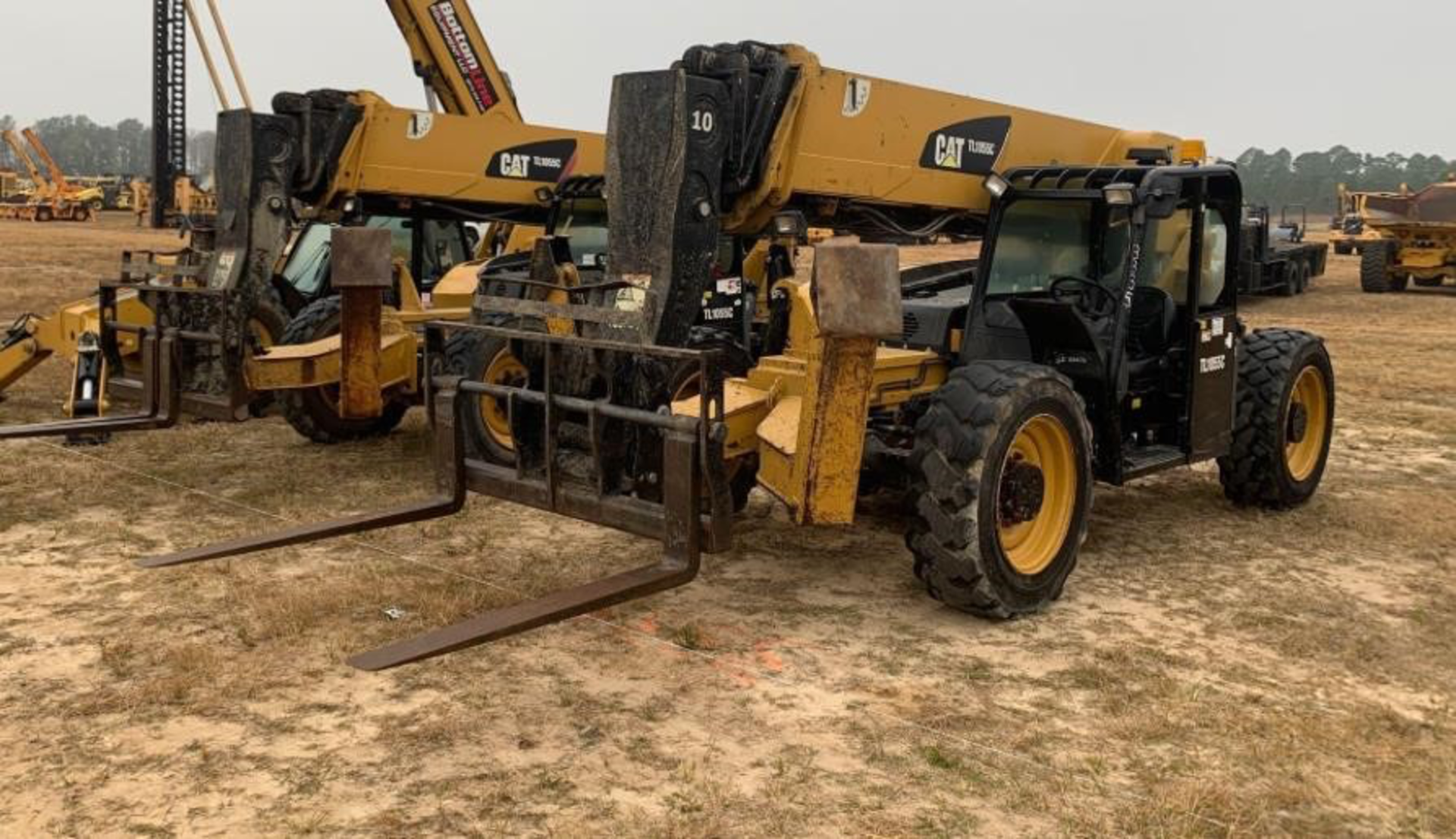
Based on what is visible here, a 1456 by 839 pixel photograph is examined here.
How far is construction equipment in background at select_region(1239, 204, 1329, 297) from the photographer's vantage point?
22594mm

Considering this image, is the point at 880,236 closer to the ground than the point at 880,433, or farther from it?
farther from it

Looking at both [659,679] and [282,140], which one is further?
[282,140]

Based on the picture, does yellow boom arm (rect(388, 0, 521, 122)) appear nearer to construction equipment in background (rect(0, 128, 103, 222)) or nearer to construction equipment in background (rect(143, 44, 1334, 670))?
construction equipment in background (rect(143, 44, 1334, 670))

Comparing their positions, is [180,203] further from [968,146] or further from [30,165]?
[968,146]

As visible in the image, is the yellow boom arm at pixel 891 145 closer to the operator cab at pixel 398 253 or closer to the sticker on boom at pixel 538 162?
the sticker on boom at pixel 538 162

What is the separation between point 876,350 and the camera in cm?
509

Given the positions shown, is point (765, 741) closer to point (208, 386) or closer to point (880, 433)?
point (880, 433)

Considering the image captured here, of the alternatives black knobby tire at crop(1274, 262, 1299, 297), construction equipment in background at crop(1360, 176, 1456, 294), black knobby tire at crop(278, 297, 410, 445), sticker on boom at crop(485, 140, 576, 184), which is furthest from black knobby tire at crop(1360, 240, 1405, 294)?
black knobby tire at crop(278, 297, 410, 445)

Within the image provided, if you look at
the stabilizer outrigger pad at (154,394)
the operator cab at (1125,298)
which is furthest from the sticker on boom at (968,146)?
the stabilizer outrigger pad at (154,394)

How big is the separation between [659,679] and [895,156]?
117 inches

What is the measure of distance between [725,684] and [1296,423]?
449 cm

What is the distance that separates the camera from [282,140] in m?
8.15

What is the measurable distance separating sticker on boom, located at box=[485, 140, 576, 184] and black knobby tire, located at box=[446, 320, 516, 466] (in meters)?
2.47

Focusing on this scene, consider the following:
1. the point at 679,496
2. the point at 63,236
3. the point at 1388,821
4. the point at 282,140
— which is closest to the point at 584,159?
the point at 282,140
